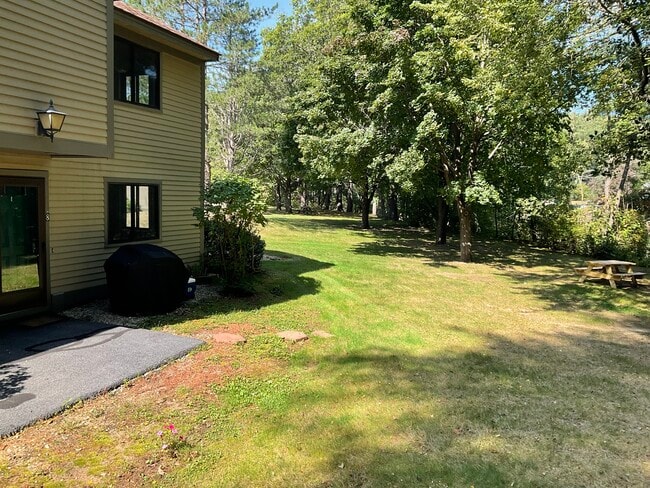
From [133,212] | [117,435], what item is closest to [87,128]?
[133,212]

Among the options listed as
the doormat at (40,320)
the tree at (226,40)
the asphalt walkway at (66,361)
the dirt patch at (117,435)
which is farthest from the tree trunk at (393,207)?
the dirt patch at (117,435)

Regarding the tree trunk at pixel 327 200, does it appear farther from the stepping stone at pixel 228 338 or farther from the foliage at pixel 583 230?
the stepping stone at pixel 228 338

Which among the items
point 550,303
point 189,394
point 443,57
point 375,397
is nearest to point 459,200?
point 443,57

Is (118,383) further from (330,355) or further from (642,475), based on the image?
(642,475)

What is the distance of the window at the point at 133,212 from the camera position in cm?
779

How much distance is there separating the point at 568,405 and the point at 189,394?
3759mm

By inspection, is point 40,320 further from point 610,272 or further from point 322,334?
point 610,272

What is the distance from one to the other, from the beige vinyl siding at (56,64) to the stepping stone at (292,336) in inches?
149

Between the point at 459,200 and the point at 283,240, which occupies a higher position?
the point at 459,200

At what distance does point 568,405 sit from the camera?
4340mm

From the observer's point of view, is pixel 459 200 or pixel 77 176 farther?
pixel 459 200

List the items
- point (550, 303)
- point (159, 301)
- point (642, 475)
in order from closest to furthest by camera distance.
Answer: point (642, 475), point (159, 301), point (550, 303)

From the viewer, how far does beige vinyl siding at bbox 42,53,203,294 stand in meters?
6.89

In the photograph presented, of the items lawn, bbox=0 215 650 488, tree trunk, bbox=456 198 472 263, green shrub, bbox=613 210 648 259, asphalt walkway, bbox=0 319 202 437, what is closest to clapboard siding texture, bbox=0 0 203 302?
asphalt walkway, bbox=0 319 202 437
